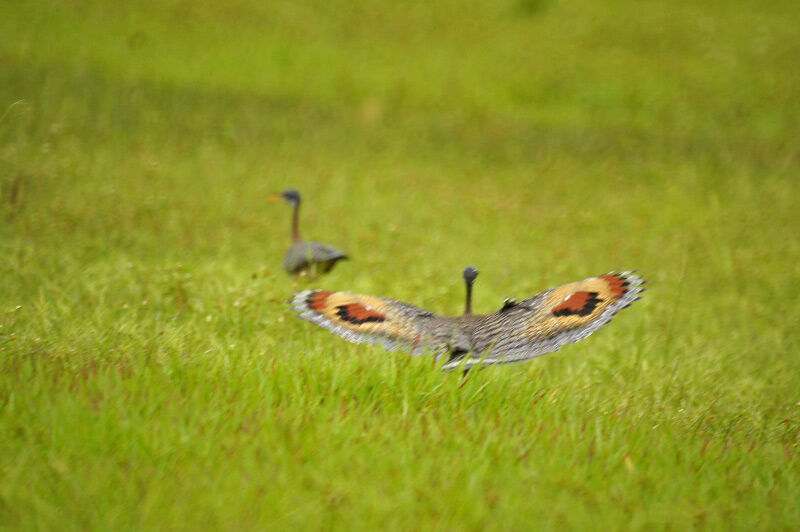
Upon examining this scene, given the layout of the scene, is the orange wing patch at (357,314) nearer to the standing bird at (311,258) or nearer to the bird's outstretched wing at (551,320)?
the bird's outstretched wing at (551,320)

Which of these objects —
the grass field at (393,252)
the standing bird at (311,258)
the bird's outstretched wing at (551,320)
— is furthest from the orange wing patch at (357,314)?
the standing bird at (311,258)

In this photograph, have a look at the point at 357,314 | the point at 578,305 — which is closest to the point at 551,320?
the point at 578,305

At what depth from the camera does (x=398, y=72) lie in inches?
642

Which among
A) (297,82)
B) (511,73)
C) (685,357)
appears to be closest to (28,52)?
(297,82)

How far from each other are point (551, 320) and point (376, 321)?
0.91 meters

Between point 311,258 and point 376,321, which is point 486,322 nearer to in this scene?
point 376,321

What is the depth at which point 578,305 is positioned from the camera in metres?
4.01

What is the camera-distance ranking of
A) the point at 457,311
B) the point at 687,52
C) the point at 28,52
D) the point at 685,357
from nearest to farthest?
the point at 685,357 < the point at 457,311 < the point at 28,52 < the point at 687,52

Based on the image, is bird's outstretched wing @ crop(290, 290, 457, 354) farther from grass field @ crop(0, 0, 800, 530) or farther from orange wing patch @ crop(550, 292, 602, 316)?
orange wing patch @ crop(550, 292, 602, 316)

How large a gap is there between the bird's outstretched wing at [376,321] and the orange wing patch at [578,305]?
601 millimetres

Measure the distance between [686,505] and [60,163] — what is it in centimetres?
937

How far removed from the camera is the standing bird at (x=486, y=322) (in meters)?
3.95

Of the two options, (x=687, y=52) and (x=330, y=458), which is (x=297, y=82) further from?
(x=330, y=458)

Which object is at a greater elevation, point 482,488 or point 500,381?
point 500,381
